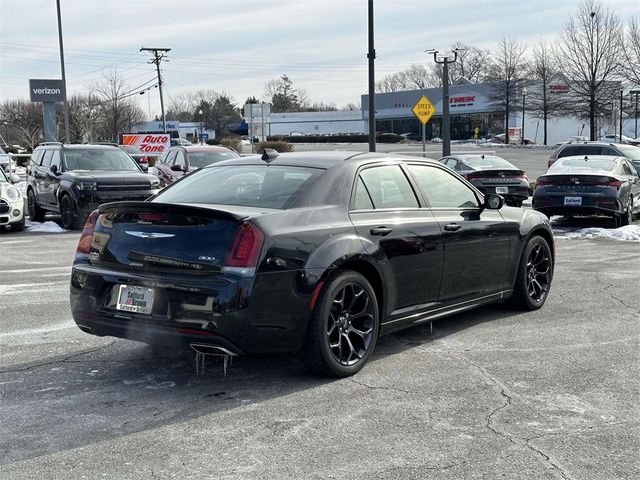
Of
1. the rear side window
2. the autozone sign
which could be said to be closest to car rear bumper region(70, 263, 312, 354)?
the rear side window

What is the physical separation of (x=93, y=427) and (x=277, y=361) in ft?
5.48

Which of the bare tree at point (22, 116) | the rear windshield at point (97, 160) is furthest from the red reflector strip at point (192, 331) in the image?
the bare tree at point (22, 116)

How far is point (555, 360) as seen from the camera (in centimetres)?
564

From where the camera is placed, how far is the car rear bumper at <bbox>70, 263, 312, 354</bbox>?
4629mm

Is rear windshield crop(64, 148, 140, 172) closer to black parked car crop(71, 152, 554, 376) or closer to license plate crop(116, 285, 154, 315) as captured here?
black parked car crop(71, 152, 554, 376)

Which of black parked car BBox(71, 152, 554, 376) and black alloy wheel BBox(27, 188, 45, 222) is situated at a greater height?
black parked car BBox(71, 152, 554, 376)

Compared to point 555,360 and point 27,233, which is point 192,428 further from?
point 27,233

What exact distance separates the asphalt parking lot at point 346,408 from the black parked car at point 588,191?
7798 millimetres

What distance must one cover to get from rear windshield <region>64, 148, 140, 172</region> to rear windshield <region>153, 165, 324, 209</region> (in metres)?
11.0

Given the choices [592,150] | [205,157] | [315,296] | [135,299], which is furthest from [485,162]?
[135,299]

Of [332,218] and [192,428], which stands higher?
[332,218]

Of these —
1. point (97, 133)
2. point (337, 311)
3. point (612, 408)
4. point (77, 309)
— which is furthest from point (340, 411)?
point (97, 133)

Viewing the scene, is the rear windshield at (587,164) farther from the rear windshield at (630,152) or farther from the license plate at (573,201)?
the rear windshield at (630,152)

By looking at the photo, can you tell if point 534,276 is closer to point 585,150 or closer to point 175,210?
point 175,210
